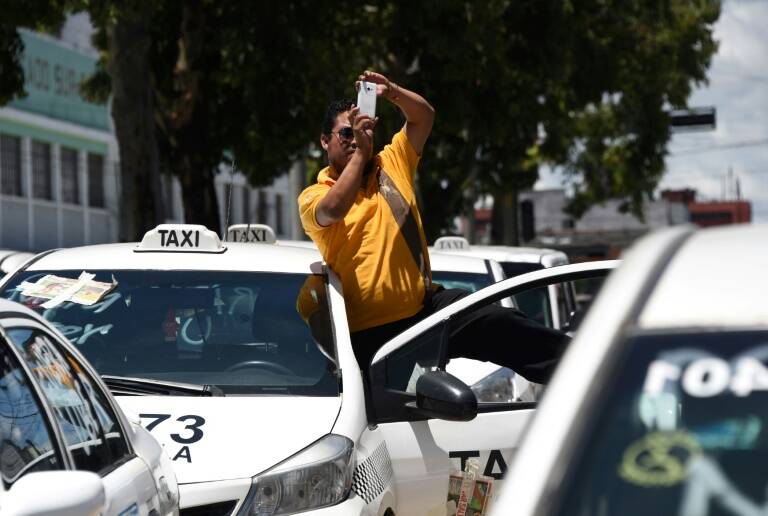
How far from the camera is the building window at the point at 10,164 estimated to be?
1420 inches

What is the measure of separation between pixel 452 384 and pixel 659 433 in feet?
9.46

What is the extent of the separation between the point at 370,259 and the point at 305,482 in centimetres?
159

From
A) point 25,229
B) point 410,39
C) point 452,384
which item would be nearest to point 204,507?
point 452,384

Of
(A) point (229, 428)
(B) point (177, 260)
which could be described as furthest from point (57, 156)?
(A) point (229, 428)

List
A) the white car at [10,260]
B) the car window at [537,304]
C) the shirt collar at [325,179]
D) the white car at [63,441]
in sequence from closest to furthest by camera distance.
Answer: the white car at [63,441] → the shirt collar at [325,179] → the white car at [10,260] → the car window at [537,304]

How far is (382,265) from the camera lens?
6.60 m

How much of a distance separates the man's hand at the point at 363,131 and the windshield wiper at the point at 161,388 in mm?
1315

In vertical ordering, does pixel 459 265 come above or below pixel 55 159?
below

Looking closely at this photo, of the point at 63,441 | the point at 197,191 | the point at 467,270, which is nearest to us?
the point at 63,441

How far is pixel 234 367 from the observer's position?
241 inches

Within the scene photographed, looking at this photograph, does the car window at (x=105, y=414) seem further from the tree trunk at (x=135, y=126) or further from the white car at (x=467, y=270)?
the tree trunk at (x=135, y=126)

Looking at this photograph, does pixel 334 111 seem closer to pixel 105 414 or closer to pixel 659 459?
pixel 105 414

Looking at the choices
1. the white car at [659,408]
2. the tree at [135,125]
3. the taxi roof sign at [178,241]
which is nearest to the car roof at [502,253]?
the taxi roof sign at [178,241]

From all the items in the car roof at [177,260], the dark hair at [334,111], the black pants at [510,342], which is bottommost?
the black pants at [510,342]
